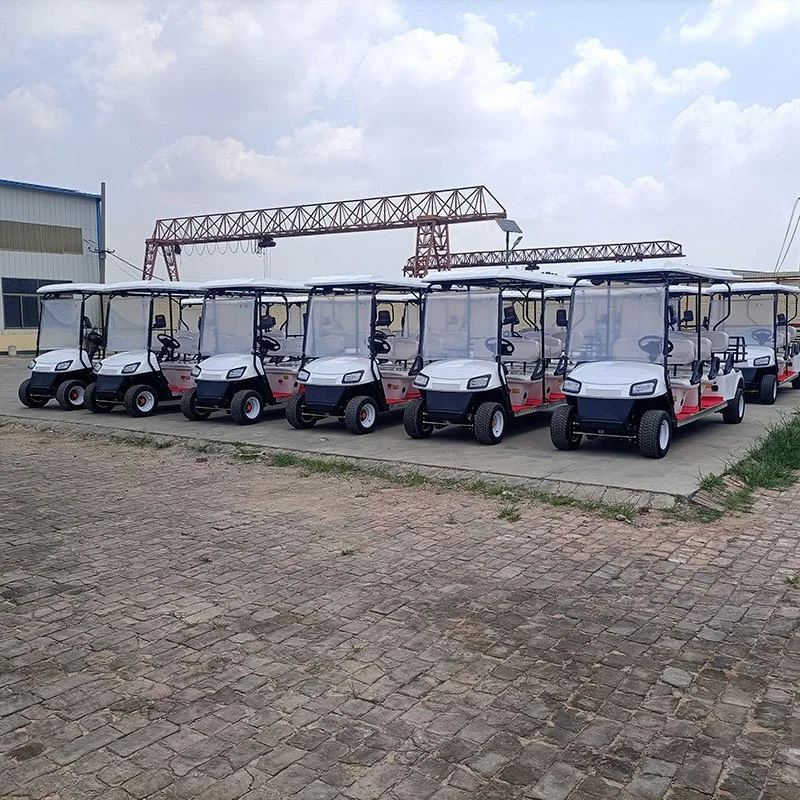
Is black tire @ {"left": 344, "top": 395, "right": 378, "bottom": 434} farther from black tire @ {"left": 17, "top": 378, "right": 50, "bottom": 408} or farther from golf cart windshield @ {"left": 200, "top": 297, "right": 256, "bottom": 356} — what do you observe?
black tire @ {"left": 17, "top": 378, "right": 50, "bottom": 408}

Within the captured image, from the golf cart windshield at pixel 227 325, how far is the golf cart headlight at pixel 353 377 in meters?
2.44

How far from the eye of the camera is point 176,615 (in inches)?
192

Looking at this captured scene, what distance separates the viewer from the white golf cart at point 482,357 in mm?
10508

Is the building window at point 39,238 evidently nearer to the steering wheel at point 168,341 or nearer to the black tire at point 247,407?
the steering wheel at point 168,341

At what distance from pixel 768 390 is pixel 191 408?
988cm

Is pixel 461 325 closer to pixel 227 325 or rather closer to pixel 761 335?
pixel 227 325

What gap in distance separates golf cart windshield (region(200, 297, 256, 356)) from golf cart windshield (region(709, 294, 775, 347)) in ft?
28.2

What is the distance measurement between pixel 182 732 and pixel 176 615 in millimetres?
1407

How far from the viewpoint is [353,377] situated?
11570mm

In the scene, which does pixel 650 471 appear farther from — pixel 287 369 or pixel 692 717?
pixel 287 369

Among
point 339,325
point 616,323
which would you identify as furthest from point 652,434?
point 339,325

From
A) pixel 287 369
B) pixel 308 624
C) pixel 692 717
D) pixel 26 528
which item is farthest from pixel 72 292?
pixel 692 717

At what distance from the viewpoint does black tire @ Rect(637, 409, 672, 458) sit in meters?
9.05

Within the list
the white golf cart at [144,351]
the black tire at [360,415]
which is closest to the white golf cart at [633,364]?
the black tire at [360,415]
